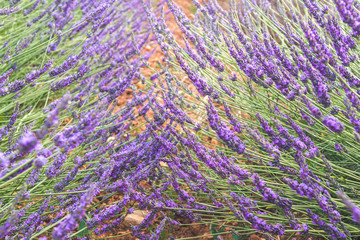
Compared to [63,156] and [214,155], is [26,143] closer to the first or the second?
[63,156]

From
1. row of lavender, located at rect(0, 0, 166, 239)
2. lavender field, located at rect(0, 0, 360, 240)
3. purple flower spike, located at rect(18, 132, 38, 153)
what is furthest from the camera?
lavender field, located at rect(0, 0, 360, 240)

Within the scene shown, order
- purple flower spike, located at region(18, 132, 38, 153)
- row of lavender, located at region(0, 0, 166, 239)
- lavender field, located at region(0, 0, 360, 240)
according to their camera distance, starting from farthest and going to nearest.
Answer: lavender field, located at region(0, 0, 360, 240), row of lavender, located at region(0, 0, 166, 239), purple flower spike, located at region(18, 132, 38, 153)

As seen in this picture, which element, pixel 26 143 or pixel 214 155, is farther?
pixel 214 155

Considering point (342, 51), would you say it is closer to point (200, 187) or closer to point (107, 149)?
point (200, 187)

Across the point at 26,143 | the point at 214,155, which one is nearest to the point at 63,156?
the point at 26,143

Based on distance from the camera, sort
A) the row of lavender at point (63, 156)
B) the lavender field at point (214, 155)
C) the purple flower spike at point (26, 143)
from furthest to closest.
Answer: the lavender field at point (214, 155), the row of lavender at point (63, 156), the purple flower spike at point (26, 143)

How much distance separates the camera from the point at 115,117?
1.76m

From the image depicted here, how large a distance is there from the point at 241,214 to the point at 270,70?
1.88 feet

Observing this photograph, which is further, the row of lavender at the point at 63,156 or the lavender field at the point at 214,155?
the lavender field at the point at 214,155

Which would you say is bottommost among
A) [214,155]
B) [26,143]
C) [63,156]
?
[214,155]

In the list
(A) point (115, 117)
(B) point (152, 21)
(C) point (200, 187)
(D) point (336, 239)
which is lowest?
(D) point (336, 239)

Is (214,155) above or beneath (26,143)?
beneath

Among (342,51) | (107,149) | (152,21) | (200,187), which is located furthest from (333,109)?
(152,21)

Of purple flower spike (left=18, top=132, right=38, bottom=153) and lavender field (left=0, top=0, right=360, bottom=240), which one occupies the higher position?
purple flower spike (left=18, top=132, right=38, bottom=153)
